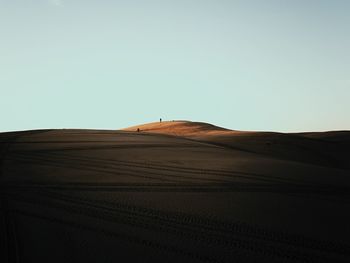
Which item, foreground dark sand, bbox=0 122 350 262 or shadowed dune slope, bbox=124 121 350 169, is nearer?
foreground dark sand, bbox=0 122 350 262

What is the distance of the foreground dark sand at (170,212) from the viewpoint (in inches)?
163

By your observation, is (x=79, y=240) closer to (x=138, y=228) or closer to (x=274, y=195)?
(x=138, y=228)

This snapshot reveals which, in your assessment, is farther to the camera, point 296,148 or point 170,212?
point 296,148

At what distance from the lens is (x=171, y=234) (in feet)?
15.1

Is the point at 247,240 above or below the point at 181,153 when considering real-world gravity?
below

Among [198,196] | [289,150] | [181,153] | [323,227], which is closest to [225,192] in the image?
[198,196]

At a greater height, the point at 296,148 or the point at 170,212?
the point at 296,148

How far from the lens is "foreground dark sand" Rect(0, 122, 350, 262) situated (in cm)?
414

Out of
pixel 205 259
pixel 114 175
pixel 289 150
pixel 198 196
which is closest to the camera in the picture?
pixel 205 259

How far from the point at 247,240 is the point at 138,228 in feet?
3.96

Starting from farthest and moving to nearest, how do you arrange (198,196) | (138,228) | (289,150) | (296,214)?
(289,150) < (198,196) < (296,214) < (138,228)

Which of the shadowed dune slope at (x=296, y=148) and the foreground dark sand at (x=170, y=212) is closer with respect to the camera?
the foreground dark sand at (x=170, y=212)

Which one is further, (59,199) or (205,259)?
(59,199)

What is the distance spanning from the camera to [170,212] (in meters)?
5.44
